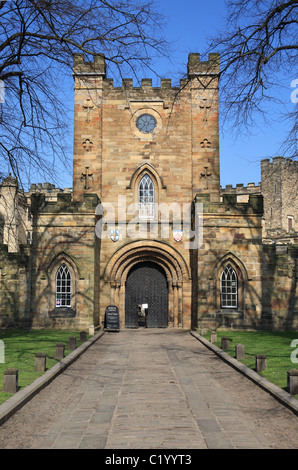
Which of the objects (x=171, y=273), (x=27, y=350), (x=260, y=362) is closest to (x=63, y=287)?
(x=171, y=273)

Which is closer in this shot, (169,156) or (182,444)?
(182,444)

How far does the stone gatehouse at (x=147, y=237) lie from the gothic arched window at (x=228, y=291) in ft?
0.14

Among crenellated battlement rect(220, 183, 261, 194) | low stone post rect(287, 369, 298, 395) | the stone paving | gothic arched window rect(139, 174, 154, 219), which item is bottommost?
the stone paving

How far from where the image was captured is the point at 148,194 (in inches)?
961

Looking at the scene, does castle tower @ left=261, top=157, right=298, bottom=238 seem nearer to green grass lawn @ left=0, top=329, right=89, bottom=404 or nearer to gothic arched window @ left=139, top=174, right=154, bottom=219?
gothic arched window @ left=139, top=174, right=154, bottom=219

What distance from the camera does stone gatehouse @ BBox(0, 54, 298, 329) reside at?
21453mm

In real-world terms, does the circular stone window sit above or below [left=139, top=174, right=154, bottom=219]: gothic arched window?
above

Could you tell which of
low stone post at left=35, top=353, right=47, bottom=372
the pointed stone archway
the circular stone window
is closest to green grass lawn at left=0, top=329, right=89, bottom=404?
low stone post at left=35, top=353, right=47, bottom=372

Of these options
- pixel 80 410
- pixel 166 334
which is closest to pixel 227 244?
pixel 166 334

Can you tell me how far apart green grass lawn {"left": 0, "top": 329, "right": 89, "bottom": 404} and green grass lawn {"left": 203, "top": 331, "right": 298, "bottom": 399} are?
15.7 ft

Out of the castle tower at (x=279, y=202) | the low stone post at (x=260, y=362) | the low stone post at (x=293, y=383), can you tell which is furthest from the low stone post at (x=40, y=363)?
the castle tower at (x=279, y=202)

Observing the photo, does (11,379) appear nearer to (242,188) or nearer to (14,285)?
(14,285)

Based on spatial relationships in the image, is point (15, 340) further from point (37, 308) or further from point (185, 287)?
point (185, 287)

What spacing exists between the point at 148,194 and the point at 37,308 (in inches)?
304
